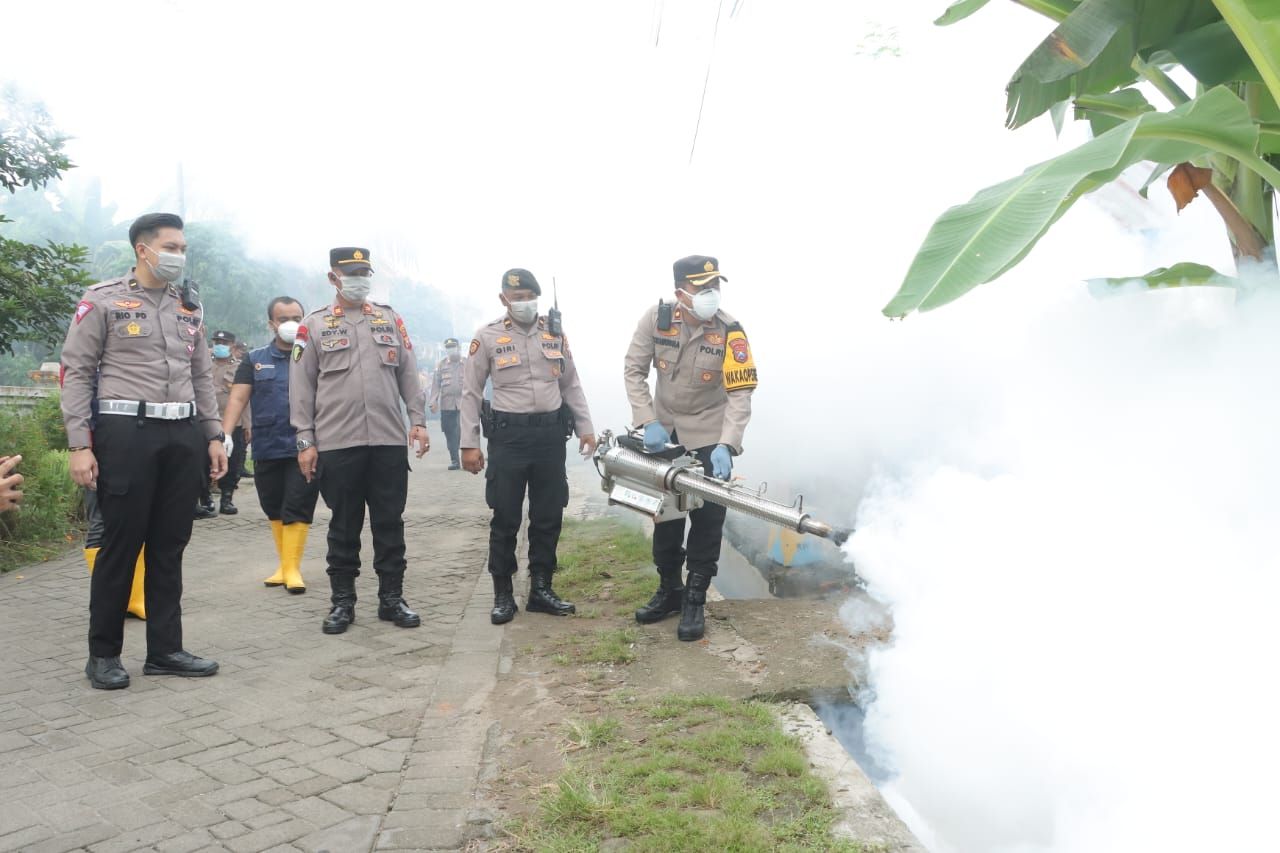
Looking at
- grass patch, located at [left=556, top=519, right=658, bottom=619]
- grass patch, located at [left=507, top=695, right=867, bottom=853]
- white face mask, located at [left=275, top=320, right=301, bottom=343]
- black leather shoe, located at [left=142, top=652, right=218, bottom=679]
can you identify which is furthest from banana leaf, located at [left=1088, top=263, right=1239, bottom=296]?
white face mask, located at [left=275, top=320, right=301, bottom=343]

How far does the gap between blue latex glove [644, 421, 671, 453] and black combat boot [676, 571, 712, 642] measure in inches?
29.0

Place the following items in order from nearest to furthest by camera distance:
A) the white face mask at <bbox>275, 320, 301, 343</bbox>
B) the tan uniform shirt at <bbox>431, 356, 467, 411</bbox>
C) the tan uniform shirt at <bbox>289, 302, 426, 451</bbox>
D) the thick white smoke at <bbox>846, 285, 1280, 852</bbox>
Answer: the thick white smoke at <bbox>846, 285, 1280, 852</bbox> → the tan uniform shirt at <bbox>289, 302, 426, 451</bbox> → the white face mask at <bbox>275, 320, 301, 343</bbox> → the tan uniform shirt at <bbox>431, 356, 467, 411</bbox>

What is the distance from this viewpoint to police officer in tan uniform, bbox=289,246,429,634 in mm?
5008

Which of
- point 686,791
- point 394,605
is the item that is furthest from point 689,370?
point 686,791

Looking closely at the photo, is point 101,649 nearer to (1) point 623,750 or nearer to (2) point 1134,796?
(1) point 623,750

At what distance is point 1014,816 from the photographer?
9.25 feet

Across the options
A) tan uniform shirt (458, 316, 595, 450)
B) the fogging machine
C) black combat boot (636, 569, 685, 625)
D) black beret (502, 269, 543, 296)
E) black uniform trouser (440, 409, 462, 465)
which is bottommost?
black uniform trouser (440, 409, 462, 465)

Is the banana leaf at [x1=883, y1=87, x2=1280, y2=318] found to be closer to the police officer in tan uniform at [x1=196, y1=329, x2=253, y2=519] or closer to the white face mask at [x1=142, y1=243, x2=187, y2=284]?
the white face mask at [x1=142, y1=243, x2=187, y2=284]

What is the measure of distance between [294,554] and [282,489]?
1.50ft

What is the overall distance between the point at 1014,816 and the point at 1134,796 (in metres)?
0.63

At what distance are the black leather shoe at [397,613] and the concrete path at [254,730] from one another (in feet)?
0.24

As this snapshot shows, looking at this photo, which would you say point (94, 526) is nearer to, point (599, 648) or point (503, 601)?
point (503, 601)

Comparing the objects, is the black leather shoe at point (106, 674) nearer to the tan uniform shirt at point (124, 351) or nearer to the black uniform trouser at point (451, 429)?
the tan uniform shirt at point (124, 351)

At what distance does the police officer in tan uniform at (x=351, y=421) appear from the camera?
16.4 feet
